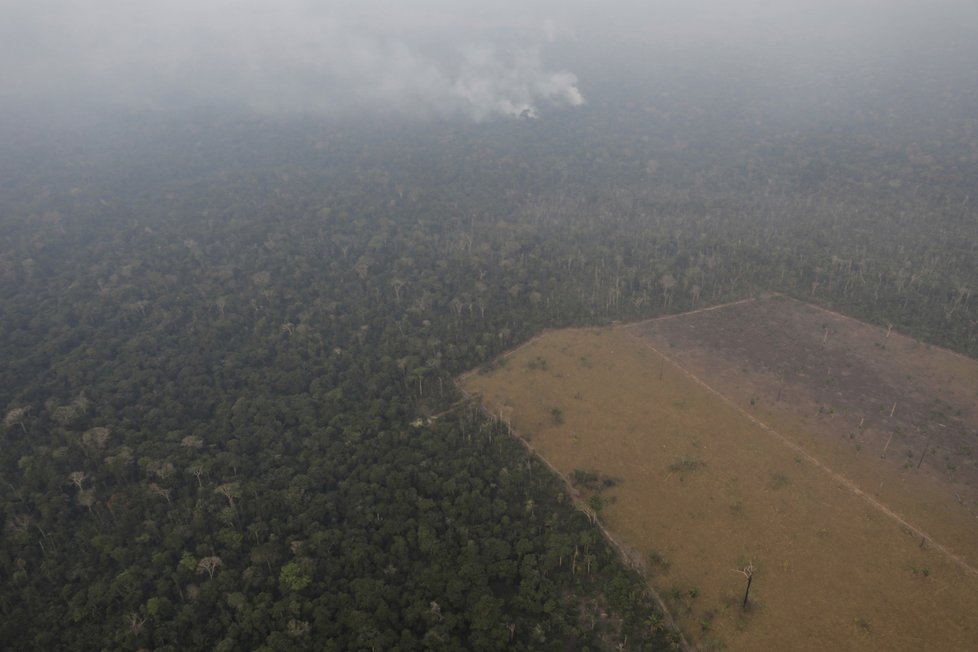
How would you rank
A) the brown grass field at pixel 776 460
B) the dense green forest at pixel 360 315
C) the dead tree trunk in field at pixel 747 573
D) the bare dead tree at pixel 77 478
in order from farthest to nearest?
the bare dead tree at pixel 77 478 < the dense green forest at pixel 360 315 < the brown grass field at pixel 776 460 < the dead tree trunk in field at pixel 747 573

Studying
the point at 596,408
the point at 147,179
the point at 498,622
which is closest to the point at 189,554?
the point at 498,622

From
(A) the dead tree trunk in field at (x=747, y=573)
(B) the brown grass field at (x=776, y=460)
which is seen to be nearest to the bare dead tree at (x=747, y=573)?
(A) the dead tree trunk in field at (x=747, y=573)

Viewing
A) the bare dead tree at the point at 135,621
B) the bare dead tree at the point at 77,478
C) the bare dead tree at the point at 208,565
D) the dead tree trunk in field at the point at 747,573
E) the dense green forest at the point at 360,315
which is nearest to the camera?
the bare dead tree at the point at 135,621

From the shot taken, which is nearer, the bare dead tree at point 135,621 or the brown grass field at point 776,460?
the bare dead tree at point 135,621

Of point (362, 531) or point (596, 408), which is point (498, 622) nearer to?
point (362, 531)

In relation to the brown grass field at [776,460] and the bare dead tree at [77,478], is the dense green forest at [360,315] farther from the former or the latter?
the brown grass field at [776,460]
